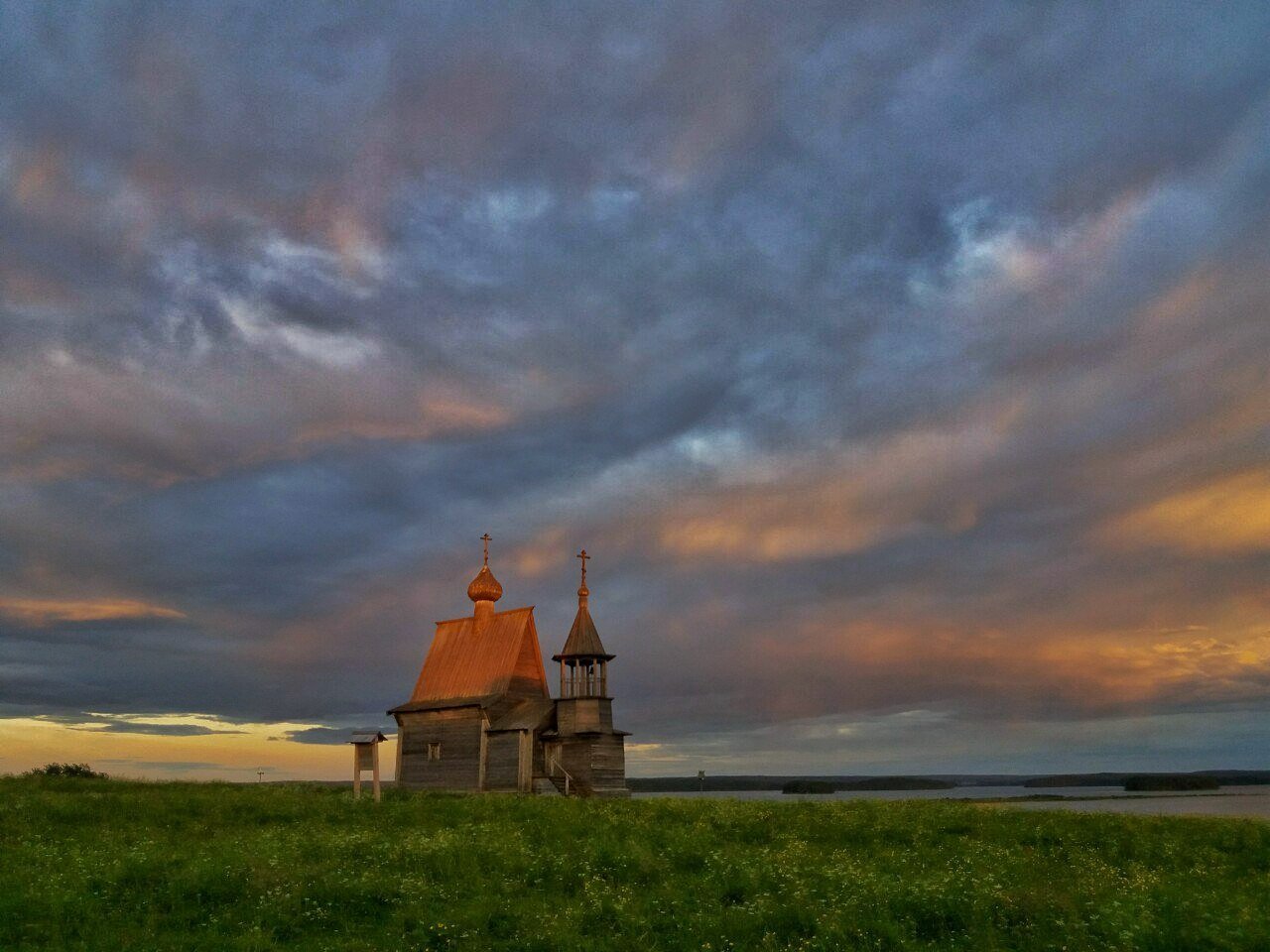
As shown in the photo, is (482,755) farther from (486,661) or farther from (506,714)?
(486,661)

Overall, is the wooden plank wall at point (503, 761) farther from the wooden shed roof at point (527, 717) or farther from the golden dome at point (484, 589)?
the golden dome at point (484, 589)

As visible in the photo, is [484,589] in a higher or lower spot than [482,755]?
higher

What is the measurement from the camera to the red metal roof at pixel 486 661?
169 feet

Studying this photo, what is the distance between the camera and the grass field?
14750 millimetres

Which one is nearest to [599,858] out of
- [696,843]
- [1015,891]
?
[696,843]

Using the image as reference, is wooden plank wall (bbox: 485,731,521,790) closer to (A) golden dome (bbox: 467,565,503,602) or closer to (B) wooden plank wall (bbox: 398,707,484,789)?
(B) wooden plank wall (bbox: 398,707,484,789)

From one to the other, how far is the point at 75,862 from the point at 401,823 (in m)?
10.4

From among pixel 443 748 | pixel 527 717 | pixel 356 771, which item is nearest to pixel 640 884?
pixel 356 771

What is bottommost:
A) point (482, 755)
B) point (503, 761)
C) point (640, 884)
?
point (640, 884)

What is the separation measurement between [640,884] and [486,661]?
1398 inches

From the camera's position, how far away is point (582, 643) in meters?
48.1

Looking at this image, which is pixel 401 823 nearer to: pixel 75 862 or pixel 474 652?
pixel 75 862

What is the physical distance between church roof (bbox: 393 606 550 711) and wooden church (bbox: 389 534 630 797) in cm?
7

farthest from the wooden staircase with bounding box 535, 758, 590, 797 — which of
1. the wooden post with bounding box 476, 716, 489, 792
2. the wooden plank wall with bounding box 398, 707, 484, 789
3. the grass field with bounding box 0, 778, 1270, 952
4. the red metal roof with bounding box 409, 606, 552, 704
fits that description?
the grass field with bounding box 0, 778, 1270, 952
